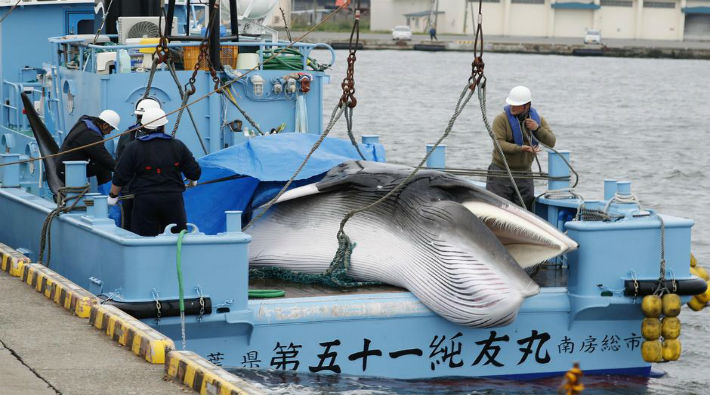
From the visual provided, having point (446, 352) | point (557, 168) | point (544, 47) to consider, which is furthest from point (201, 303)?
point (544, 47)

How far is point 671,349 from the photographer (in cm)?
1012

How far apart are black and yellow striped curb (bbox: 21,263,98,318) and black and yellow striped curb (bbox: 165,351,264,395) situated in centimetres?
166

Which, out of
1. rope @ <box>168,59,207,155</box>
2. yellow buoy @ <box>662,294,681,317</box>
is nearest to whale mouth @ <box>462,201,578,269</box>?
yellow buoy @ <box>662,294,681,317</box>

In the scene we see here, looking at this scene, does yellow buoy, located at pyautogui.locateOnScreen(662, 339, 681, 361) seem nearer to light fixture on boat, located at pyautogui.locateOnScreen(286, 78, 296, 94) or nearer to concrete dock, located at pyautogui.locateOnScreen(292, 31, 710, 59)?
light fixture on boat, located at pyautogui.locateOnScreen(286, 78, 296, 94)

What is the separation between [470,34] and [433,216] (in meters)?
107

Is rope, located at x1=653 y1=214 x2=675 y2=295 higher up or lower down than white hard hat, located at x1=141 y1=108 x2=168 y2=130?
lower down

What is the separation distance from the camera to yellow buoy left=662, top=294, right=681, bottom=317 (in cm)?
1003

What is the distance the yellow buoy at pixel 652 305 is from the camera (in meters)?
9.98

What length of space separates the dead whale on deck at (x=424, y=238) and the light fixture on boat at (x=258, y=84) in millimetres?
2261

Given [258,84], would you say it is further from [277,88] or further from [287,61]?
[287,61]

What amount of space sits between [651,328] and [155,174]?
423cm

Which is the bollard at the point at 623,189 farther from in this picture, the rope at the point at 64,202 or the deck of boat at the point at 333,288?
the rope at the point at 64,202

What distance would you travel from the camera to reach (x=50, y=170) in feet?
39.2

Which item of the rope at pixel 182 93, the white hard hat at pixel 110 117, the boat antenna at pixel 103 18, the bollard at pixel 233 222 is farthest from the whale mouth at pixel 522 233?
the boat antenna at pixel 103 18
